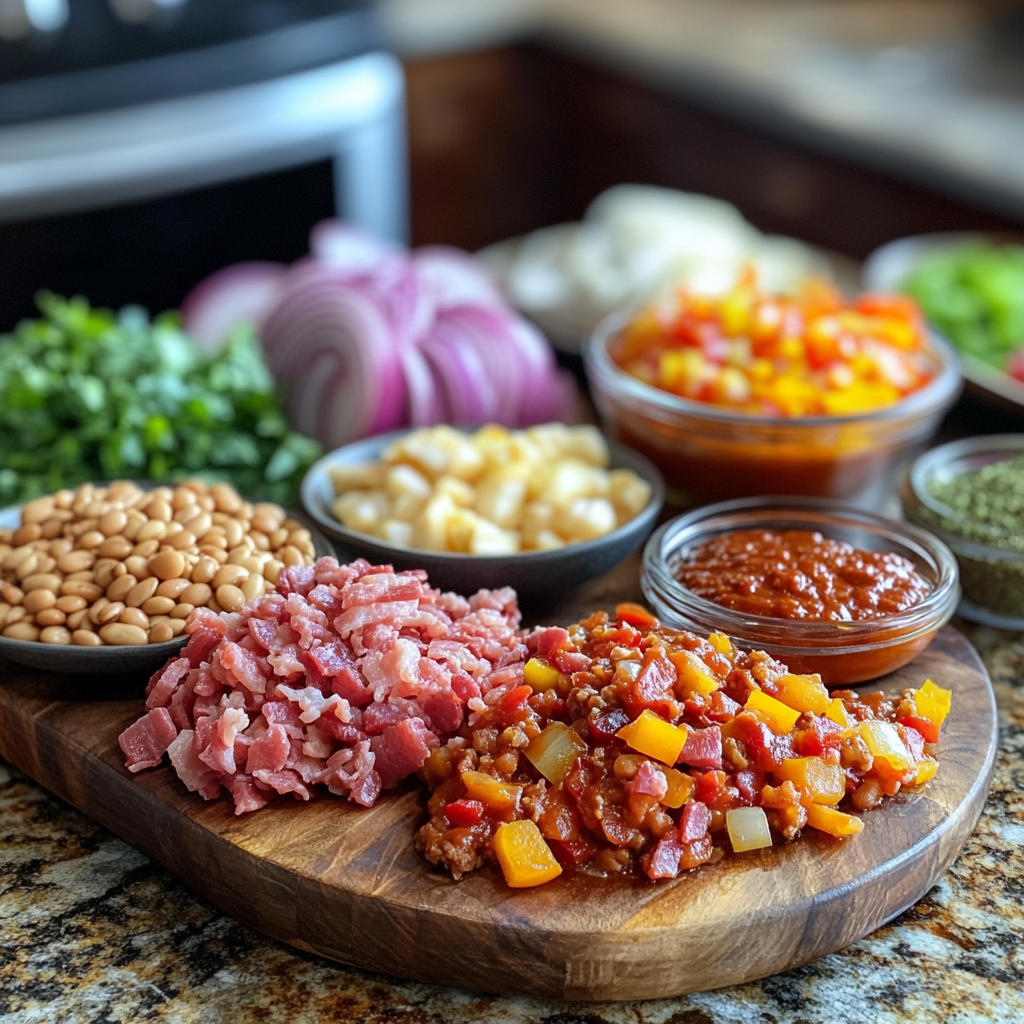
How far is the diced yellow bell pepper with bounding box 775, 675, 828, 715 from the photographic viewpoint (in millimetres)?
1773

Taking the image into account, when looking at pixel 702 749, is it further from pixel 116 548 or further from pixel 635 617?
pixel 116 548

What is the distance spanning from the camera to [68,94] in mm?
3863

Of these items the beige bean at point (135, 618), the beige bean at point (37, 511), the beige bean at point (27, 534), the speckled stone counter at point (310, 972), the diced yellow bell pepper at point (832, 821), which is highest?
the beige bean at point (37, 511)

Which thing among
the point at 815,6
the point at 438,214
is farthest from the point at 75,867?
the point at 815,6

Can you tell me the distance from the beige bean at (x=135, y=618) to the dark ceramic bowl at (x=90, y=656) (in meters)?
0.04

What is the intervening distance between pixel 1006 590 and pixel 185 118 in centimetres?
301

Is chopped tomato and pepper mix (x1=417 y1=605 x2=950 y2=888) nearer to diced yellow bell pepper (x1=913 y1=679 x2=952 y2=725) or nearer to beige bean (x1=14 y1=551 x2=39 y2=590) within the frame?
diced yellow bell pepper (x1=913 y1=679 x2=952 y2=725)

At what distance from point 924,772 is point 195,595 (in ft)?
3.70

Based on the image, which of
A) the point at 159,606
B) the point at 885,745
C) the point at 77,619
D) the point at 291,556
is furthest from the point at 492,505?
the point at 885,745

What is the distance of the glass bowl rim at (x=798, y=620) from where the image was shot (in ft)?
6.46

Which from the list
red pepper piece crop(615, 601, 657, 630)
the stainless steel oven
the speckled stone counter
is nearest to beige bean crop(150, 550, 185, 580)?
the speckled stone counter

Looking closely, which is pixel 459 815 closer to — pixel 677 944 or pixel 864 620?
pixel 677 944

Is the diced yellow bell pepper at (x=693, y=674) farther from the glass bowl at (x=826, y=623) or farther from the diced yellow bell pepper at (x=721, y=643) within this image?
the glass bowl at (x=826, y=623)

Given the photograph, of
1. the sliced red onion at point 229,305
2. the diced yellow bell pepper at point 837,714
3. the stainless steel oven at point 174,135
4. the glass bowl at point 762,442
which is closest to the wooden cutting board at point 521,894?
the diced yellow bell pepper at point 837,714
